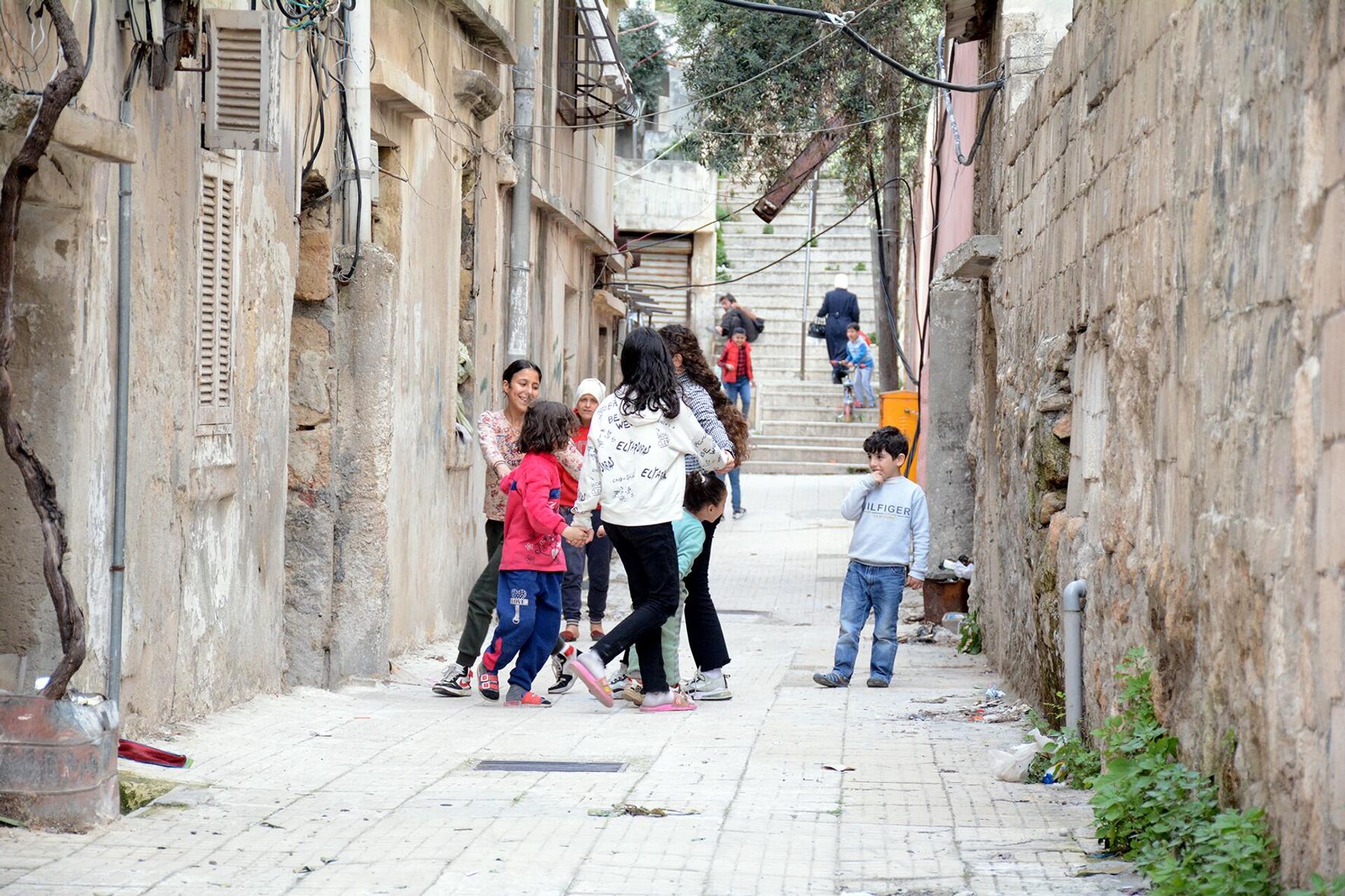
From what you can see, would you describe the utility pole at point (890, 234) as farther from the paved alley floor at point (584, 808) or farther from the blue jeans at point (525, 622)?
the paved alley floor at point (584, 808)

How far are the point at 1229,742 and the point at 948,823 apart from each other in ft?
3.95

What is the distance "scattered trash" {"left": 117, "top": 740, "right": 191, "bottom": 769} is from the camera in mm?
5570

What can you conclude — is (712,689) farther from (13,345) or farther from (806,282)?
(806,282)

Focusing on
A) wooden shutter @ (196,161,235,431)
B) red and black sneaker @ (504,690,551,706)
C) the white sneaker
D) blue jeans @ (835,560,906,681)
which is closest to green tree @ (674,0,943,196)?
blue jeans @ (835,560,906,681)

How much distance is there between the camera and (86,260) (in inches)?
219

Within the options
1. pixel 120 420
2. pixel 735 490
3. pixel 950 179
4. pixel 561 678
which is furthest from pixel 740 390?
pixel 120 420

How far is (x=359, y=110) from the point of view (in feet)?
28.6

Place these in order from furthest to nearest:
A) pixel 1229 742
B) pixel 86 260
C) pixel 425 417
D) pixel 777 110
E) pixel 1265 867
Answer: pixel 777 110 < pixel 425 417 < pixel 86 260 < pixel 1229 742 < pixel 1265 867

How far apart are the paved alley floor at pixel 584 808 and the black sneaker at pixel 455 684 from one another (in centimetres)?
9

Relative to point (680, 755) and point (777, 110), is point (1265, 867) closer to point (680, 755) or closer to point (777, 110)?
point (680, 755)

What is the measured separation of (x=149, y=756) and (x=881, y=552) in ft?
13.9

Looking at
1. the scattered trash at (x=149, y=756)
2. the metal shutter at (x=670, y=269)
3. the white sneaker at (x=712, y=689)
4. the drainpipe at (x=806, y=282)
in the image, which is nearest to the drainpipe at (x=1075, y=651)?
the white sneaker at (x=712, y=689)

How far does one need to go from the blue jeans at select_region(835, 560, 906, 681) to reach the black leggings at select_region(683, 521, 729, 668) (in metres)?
0.93

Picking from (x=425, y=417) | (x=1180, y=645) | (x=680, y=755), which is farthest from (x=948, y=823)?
(x=425, y=417)
